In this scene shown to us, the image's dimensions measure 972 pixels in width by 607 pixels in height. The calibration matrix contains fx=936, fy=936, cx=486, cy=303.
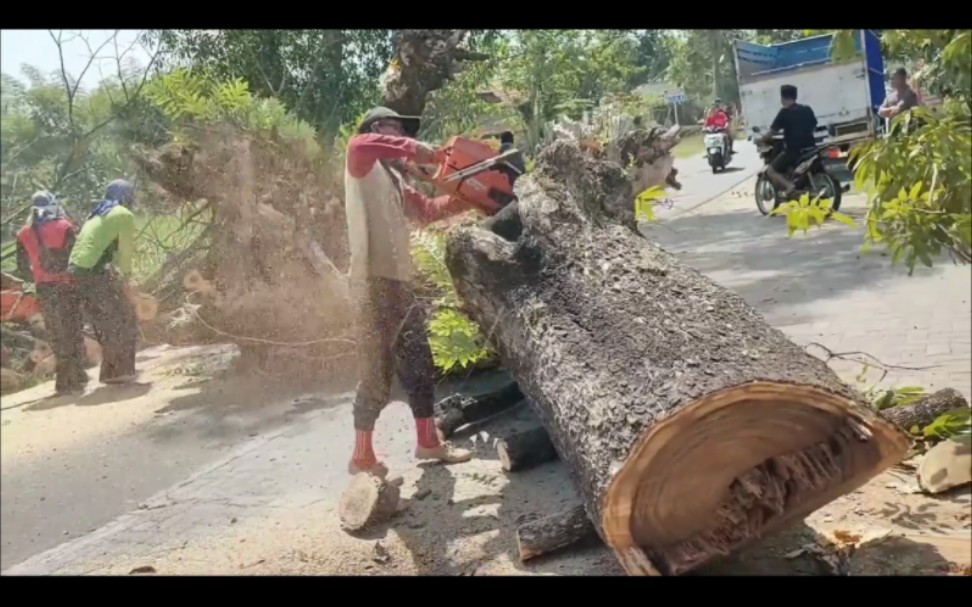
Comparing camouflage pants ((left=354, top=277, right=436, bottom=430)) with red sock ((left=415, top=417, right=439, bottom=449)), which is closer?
camouflage pants ((left=354, top=277, right=436, bottom=430))

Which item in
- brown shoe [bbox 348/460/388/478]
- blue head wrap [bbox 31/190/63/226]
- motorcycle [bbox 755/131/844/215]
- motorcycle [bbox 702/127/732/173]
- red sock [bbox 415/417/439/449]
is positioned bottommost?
brown shoe [bbox 348/460/388/478]

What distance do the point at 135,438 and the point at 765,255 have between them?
7.66ft

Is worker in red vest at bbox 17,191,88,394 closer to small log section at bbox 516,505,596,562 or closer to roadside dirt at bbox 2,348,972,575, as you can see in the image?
roadside dirt at bbox 2,348,972,575

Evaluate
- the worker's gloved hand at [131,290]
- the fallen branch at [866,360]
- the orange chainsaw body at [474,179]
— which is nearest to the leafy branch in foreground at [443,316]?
the orange chainsaw body at [474,179]

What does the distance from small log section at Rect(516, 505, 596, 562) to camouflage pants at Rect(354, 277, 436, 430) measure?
775 millimetres

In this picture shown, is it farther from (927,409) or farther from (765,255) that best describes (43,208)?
(927,409)

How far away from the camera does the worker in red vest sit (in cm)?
306

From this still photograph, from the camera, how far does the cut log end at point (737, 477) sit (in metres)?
2.37

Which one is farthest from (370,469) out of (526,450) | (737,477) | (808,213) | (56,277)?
(808,213)

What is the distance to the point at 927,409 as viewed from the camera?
10.1 ft

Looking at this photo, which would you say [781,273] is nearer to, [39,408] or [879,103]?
[879,103]

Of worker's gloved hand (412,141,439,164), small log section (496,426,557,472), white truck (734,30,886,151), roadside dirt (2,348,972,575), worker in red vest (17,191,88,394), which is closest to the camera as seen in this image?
roadside dirt (2,348,972,575)

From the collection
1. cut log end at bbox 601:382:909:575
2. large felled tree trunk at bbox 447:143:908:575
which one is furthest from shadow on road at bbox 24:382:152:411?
cut log end at bbox 601:382:909:575
